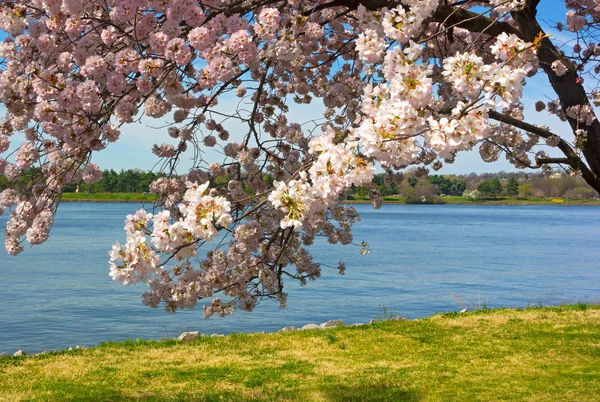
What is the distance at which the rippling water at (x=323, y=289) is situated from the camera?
1673 cm

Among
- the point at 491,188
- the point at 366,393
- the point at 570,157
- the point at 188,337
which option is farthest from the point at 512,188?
the point at 366,393

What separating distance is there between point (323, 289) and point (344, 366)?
1466 centimetres

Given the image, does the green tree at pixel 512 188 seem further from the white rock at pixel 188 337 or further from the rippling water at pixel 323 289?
the white rock at pixel 188 337

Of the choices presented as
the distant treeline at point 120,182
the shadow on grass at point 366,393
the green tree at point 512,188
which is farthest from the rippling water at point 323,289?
the green tree at point 512,188

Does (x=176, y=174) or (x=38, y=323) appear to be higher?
(x=176, y=174)

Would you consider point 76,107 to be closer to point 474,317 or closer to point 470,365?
point 470,365

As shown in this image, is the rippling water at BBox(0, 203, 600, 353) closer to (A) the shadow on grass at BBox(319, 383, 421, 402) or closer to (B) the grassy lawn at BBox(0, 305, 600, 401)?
(B) the grassy lawn at BBox(0, 305, 600, 401)

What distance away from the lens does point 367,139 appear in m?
3.28

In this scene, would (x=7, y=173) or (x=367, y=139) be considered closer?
(x=367, y=139)

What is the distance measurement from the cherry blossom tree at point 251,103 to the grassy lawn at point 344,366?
1447 mm

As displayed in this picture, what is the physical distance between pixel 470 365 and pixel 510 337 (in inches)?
75.5

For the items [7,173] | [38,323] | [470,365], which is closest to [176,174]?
[7,173]

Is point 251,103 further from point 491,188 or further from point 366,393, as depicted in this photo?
A: point 491,188

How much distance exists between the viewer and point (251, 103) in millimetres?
6832
